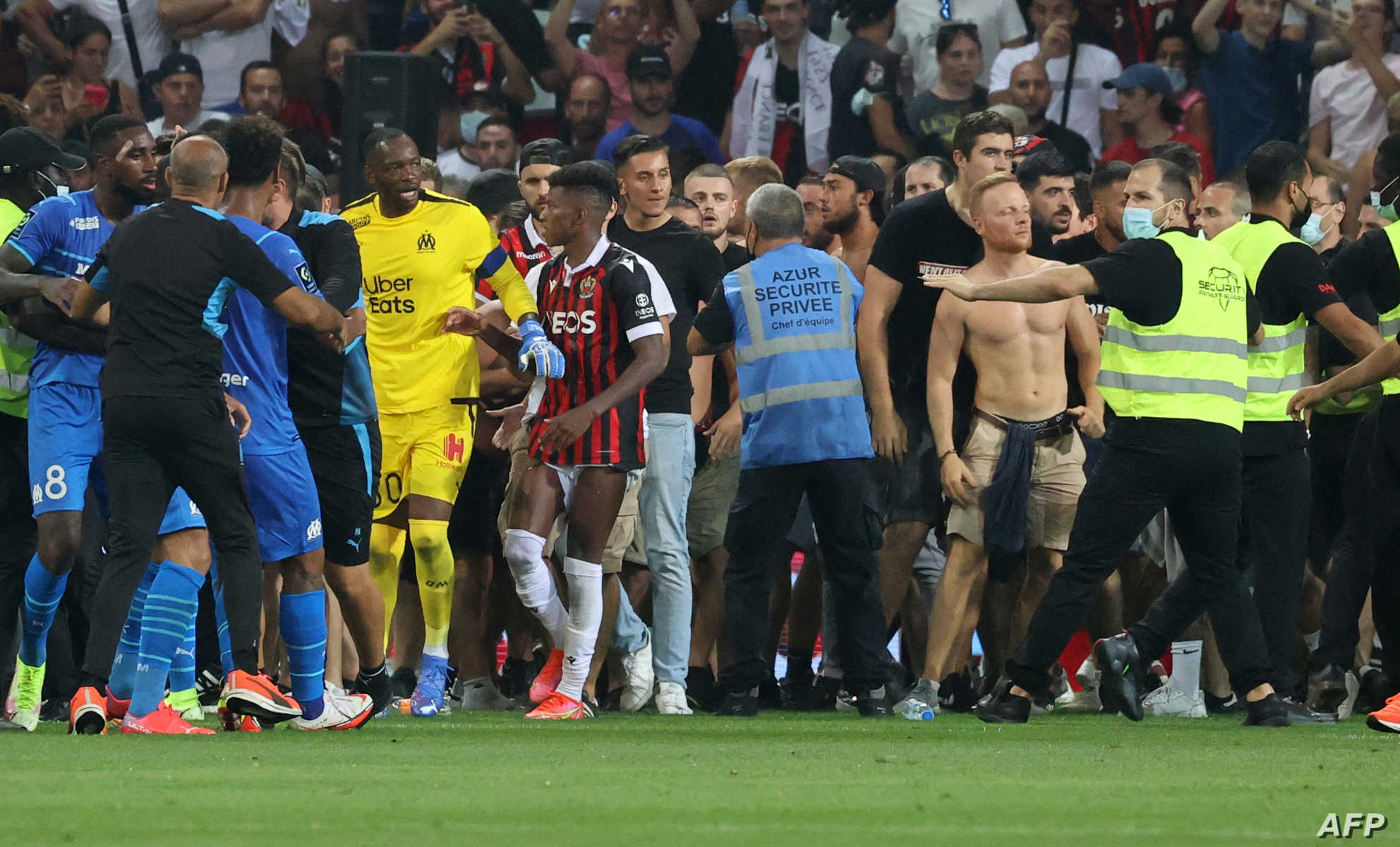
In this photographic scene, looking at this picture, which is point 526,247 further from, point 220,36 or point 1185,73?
point 220,36

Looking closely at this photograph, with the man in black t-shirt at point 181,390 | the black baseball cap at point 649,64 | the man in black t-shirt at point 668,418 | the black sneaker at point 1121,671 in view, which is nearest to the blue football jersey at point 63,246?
the man in black t-shirt at point 181,390

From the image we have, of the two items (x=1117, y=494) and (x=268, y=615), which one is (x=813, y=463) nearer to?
(x=1117, y=494)

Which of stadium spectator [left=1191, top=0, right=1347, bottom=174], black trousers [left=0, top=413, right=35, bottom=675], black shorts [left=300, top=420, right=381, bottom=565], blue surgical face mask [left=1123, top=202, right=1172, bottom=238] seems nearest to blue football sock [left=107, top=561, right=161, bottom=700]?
black trousers [left=0, top=413, right=35, bottom=675]

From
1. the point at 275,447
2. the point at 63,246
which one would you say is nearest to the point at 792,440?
the point at 275,447

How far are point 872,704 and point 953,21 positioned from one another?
6460 millimetres

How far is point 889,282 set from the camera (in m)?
9.74

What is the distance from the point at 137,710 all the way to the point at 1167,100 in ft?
28.3

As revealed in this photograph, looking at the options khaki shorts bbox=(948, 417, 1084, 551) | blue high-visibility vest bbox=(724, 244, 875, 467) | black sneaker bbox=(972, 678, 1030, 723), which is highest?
blue high-visibility vest bbox=(724, 244, 875, 467)

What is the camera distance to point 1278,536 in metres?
8.58

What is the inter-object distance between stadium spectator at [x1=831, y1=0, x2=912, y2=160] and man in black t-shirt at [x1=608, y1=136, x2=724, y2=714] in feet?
13.7

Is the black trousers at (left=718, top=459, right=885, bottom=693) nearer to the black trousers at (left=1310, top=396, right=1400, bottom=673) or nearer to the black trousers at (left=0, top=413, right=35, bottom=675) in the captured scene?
the black trousers at (left=1310, top=396, right=1400, bottom=673)

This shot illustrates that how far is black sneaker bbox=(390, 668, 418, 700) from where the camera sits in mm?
10218

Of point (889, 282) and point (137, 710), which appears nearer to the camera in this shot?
point (137, 710)

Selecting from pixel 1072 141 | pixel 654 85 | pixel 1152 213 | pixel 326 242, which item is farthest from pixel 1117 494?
pixel 654 85
